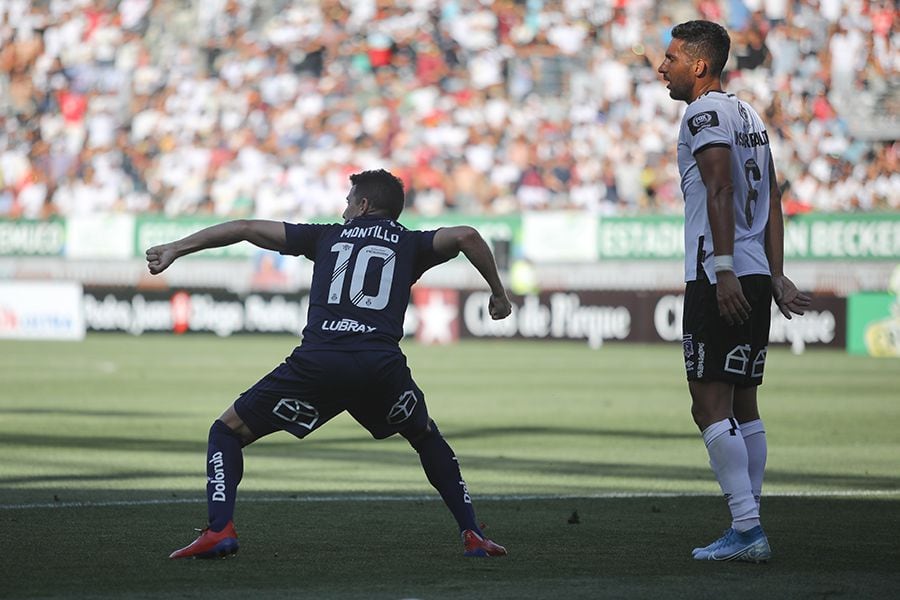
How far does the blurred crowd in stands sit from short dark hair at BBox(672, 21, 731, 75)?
23710mm

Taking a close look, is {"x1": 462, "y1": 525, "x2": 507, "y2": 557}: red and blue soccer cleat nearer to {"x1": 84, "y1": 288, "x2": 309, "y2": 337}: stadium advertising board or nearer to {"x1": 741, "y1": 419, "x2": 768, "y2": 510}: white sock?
{"x1": 741, "y1": 419, "x2": 768, "y2": 510}: white sock

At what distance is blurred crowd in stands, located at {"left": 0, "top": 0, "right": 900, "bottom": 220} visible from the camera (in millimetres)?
31812

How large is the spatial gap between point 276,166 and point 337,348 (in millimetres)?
29437

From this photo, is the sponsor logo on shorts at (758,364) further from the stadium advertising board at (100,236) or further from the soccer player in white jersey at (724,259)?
the stadium advertising board at (100,236)

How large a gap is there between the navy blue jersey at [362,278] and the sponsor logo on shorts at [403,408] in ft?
0.75

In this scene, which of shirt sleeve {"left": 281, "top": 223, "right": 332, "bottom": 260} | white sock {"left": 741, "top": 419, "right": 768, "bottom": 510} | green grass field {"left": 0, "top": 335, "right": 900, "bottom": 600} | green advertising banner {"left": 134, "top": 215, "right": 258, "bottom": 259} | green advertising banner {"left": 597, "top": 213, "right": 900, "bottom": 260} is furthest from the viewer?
A: green advertising banner {"left": 134, "top": 215, "right": 258, "bottom": 259}

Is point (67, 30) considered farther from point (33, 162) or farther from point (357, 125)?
point (357, 125)

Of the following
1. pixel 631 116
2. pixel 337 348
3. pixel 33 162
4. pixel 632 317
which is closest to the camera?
pixel 337 348

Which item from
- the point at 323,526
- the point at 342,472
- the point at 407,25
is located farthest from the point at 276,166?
the point at 323,526

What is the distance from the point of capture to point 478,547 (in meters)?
6.64

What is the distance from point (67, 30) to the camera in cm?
3950

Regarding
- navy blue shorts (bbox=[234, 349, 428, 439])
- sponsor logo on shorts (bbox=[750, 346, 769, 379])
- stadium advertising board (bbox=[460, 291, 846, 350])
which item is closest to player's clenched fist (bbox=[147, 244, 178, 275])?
navy blue shorts (bbox=[234, 349, 428, 439])

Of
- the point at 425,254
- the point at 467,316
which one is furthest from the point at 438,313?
the point at 425,254

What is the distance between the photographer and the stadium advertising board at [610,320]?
28.3 m
